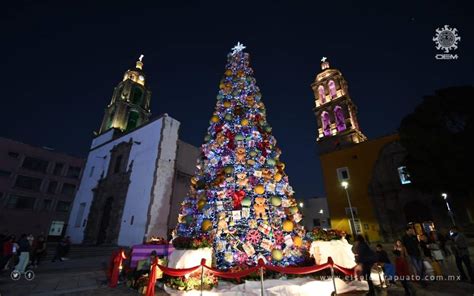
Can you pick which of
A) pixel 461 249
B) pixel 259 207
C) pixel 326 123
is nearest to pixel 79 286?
pixel 259 207

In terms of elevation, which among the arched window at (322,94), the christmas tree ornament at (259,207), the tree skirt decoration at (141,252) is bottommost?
the tree skirt decoration at (141,252)

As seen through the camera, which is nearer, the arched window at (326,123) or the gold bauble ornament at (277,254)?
the gold bauble ornament at (277,254)

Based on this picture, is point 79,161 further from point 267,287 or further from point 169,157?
point 267,287

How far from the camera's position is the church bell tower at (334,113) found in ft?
95.5

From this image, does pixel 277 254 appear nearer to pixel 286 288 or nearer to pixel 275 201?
pixel 286 288

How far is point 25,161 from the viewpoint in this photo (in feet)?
97.5

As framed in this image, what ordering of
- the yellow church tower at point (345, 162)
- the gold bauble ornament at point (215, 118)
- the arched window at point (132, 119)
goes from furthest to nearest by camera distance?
the arched window at point (132, 119) → the yellow church tower at point (345, 162) → the gold bauble ornament at point (215, 118)

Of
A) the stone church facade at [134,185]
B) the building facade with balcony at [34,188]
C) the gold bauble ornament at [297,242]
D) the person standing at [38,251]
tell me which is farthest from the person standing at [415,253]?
the building facade with balcony at [34,188]

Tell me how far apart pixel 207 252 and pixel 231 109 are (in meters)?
5.45

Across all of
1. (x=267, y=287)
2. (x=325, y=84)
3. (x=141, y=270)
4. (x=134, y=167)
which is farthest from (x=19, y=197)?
(x=325, y=84)

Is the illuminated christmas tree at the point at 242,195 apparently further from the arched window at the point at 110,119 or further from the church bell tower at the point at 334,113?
the arched window at the point at 110,119

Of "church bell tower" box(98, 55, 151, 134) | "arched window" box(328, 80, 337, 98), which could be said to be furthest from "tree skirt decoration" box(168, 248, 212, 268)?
"arched window" box(328, 80, 337, 98)

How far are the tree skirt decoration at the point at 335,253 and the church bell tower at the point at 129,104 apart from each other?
25562 mm

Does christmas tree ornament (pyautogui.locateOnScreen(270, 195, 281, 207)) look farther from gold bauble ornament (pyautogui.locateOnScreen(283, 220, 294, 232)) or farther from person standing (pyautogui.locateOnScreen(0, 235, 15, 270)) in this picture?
person standing (pyautogui.locateOnScreen(0, 235, 15, 270))
